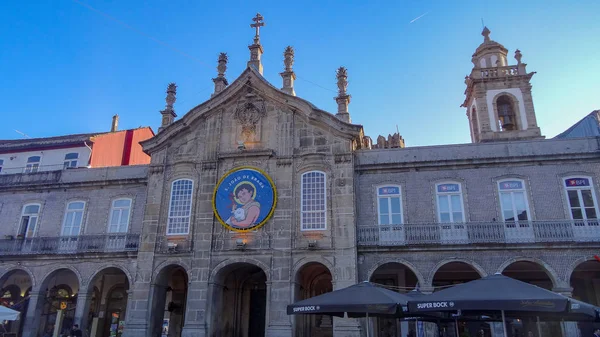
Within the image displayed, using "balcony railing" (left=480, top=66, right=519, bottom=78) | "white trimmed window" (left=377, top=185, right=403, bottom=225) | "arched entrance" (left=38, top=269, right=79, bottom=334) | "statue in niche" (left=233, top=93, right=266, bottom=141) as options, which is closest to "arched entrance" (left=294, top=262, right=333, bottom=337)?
"white trimmed window" (left=377, top=185, right=403, bottom=225)

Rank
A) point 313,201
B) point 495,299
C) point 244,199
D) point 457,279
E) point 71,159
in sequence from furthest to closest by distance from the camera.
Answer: point 71,159 → point 457,279 → point 244,199 → point 313,201 → point 495,299

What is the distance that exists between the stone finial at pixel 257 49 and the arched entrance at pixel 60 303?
15.1 meters

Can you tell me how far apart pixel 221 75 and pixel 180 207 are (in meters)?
7.70

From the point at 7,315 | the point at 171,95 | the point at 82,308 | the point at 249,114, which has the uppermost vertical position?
the point at 171,95

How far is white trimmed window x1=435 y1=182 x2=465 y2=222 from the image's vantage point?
2052 centimetres

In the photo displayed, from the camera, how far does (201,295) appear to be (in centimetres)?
2058

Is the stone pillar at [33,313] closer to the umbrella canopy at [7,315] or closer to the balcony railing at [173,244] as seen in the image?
the balcony railing at [173,244]

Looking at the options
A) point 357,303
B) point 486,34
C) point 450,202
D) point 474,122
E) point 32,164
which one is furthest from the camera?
point 486,34

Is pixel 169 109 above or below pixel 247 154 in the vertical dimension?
above

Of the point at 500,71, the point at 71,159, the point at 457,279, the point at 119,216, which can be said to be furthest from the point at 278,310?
the point at 500,71

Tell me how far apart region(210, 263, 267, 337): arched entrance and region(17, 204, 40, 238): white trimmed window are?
11.3 m

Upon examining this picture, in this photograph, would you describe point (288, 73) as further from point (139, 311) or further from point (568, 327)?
point (568, 327)

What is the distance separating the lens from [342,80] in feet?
→ 77.2

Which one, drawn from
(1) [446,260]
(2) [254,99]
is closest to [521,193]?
(1) [446,260]
